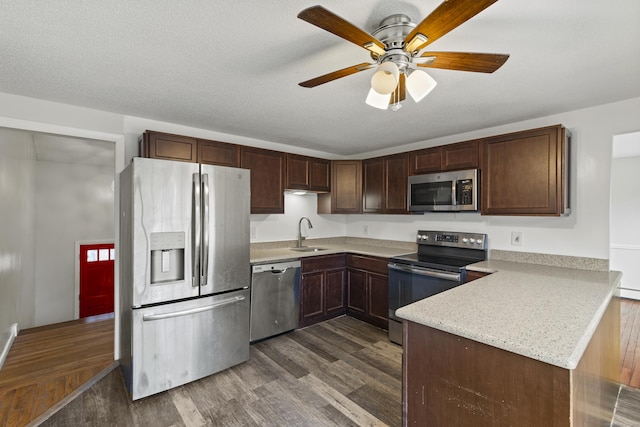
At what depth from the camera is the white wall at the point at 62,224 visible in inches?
182

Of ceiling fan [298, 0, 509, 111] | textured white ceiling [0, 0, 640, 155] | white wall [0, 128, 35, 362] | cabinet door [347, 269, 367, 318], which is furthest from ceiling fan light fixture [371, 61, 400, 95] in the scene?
white wall [0, 128, 35, 362]

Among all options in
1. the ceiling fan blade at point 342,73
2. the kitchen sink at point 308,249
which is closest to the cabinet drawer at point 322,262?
the kitchen sink at point 308,249

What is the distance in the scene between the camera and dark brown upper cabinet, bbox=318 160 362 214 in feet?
13.4

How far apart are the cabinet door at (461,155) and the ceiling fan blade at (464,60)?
1.61 m

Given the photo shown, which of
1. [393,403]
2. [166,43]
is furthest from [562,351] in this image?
[166,43]

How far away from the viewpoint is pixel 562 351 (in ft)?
3.31

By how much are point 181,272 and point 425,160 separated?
8.77 ft

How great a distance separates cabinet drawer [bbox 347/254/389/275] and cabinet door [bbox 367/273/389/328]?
0.22 feet

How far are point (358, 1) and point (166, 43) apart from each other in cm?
103

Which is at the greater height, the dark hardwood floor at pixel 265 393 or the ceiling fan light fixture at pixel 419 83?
the ceiling fan light fixture at pixel 419 83

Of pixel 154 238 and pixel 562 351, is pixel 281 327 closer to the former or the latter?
pixel 154 238

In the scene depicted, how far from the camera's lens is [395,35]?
4.50 ft

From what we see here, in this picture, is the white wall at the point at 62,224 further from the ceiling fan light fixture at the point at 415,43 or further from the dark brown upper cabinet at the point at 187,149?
the ceiling fan light fixture at the point at 415,43

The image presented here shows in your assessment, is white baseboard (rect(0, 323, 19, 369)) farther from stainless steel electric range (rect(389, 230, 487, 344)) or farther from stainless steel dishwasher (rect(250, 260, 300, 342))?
stainless steel electric range (rect(389, 230, 487, 344))
